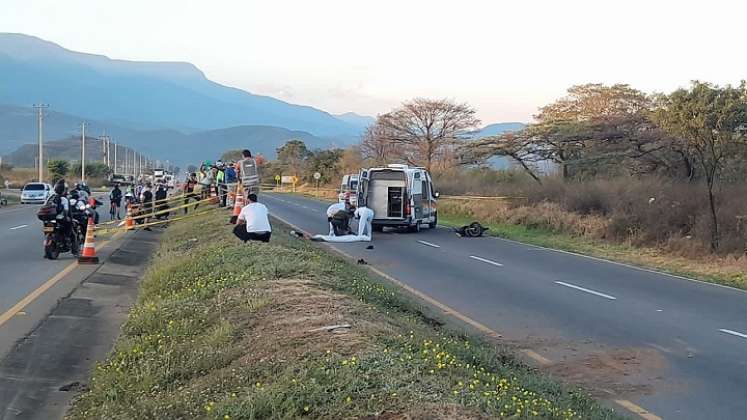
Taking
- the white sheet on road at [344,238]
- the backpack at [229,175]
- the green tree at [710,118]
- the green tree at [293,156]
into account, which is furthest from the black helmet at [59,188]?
the green tree at [293,156]

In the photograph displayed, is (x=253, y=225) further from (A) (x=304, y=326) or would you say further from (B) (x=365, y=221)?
(B) (x=365, y=221)

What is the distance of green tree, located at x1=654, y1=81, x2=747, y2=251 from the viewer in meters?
20.8

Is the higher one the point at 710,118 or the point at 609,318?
the point at 710,118

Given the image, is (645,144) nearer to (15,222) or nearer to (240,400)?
(15,222)

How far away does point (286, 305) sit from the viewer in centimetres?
871

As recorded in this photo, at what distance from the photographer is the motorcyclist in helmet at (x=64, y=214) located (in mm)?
17359

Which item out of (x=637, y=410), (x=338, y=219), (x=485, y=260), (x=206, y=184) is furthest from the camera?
(x=206, y=184)

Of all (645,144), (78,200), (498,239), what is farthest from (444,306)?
(645,144)

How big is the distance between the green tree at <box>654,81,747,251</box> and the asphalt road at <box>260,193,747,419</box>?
4346 mm

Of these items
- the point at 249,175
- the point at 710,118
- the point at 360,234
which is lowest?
the point at 360,234

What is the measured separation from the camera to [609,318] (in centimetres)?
1183

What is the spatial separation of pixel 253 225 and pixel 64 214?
4568mm

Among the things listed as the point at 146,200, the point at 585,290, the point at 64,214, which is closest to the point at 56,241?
the point at 64,214

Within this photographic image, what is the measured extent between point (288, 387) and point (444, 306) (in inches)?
286
